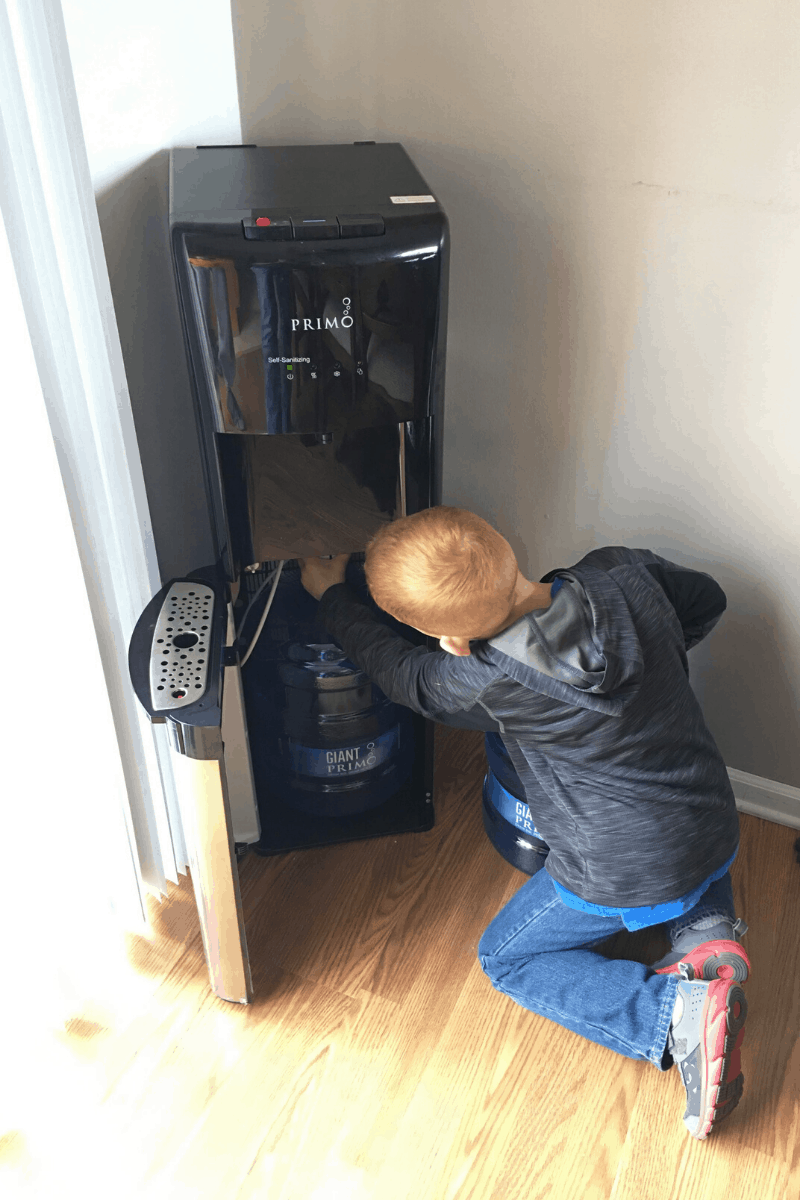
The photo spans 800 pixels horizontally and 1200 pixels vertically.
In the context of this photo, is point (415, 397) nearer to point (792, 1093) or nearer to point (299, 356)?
point (299, 356)

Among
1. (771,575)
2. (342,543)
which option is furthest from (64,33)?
(771,575)

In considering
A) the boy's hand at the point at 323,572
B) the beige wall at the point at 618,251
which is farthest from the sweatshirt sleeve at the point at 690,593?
the boy's hand at the point at 323,572

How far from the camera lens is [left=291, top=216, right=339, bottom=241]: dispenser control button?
978 mm

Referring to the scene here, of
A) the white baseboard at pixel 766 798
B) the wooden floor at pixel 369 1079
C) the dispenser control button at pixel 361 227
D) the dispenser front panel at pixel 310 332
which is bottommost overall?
the wooden floor at pixel 369 1079

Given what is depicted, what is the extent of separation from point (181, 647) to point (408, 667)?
11.0 inches

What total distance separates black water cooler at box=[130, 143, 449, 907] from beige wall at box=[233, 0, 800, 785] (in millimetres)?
140

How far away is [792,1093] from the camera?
121 centimetres

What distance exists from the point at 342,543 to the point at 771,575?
0.66 m

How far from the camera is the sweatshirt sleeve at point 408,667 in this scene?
1.08 meters

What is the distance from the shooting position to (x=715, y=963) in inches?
47.3

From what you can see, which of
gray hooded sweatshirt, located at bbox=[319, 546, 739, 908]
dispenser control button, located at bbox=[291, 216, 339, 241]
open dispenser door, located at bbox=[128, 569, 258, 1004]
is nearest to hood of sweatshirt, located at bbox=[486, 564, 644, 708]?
gray hooded sweatshirt, located at bbox=[319, 546, 739, 908]

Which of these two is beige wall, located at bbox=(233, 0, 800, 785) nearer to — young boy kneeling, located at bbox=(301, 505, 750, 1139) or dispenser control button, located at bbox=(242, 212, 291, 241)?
young boy kneeling, located at bbox=(301, 505, 750, 1139)

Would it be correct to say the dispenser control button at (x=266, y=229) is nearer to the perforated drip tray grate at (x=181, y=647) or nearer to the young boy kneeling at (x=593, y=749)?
the young boy kneeling at (x=593, y=749)

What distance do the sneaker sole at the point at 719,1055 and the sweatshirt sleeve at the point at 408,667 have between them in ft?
1.37
